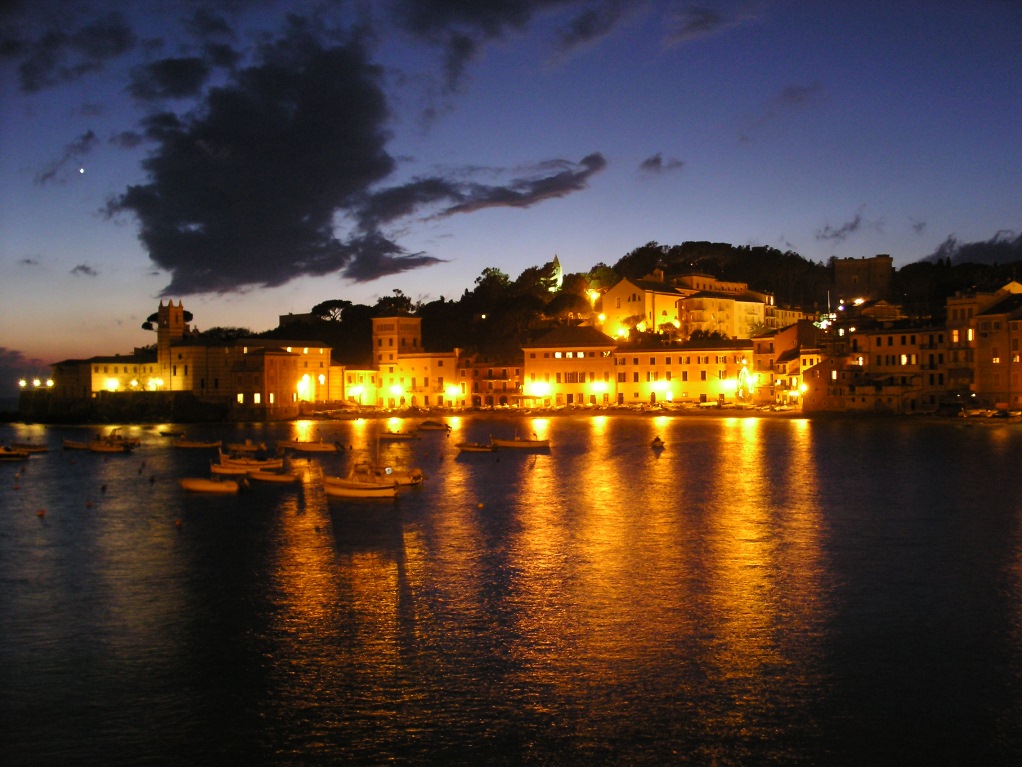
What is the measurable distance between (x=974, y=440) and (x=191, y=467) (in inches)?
1473

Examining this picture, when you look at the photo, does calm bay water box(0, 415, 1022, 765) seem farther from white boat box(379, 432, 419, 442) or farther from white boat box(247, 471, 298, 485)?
white boat box(379, 432, 419, 442)

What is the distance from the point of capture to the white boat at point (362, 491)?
89.2 ft

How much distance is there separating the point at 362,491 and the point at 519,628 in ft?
45.8

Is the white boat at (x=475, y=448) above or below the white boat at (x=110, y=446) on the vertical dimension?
below

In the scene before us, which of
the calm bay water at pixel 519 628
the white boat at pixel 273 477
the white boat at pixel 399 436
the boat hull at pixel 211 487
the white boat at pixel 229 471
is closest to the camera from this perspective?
the calm bay water at pixel 519 628

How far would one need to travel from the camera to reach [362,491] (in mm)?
27375

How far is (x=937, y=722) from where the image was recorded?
10.6 metres

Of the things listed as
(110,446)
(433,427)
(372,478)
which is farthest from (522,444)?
(110,446)

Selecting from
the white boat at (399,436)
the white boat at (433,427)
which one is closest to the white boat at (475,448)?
the white boat at (399,436)

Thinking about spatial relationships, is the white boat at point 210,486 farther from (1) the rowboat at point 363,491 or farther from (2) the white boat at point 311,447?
(2) the white boat at point 311,447

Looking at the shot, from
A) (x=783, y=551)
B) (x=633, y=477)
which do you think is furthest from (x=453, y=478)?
(x=783, y=551)

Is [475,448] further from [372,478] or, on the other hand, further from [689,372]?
[689,372]

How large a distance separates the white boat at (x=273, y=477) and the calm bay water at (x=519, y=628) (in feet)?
11.3

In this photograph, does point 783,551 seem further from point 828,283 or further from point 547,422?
point 828,283
